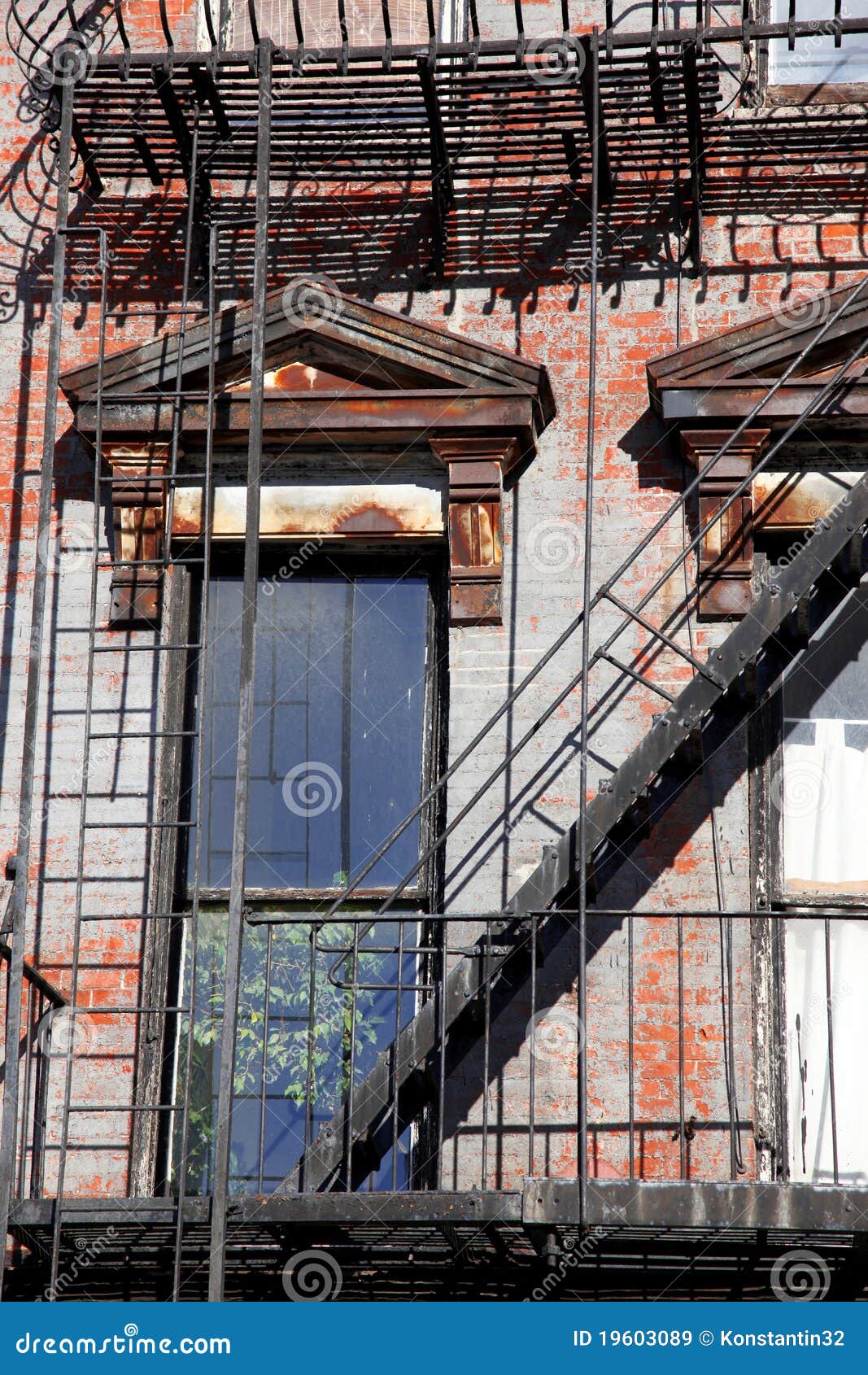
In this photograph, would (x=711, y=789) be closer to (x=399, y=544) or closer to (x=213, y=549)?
(x=399, y=544)

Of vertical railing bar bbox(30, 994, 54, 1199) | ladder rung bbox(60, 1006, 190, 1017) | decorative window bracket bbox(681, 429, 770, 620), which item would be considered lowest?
vertical railing bar bbox(30, 994, 54, 1199)

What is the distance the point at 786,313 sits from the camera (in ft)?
30.2

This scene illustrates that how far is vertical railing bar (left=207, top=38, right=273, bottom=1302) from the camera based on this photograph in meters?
7.42

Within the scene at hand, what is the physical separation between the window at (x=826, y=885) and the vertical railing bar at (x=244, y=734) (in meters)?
2.60

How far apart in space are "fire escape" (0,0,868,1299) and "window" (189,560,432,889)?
0.27m

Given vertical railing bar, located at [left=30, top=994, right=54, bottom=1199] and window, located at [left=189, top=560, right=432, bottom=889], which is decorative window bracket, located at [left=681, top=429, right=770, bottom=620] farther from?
vertical railing bar, located at [left=30, top=994, right=54, bottom=1199]

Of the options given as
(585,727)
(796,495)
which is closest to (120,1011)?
(585,727)

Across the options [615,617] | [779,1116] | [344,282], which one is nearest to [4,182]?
[344,282]

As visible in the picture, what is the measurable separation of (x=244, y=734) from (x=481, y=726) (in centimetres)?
146

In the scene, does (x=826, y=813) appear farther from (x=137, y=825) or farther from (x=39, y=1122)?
(x=39, y=1122)

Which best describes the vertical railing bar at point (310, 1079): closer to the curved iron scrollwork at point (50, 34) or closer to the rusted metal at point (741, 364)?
the rusted metal at point (741, 364)

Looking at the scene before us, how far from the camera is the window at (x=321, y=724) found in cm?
905

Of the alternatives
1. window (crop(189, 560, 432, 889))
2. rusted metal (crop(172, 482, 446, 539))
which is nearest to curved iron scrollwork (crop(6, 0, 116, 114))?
rusted metal (crop(172, 482, 446, 539))
